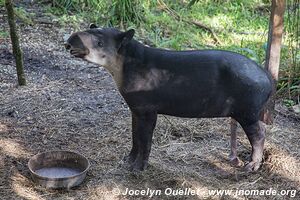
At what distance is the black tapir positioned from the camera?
12.7 ft

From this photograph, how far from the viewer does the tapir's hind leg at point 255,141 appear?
4.03 m

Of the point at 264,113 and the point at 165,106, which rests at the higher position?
the point at 165,106

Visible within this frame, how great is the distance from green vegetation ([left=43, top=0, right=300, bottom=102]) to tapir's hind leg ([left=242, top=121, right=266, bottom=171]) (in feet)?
9.51

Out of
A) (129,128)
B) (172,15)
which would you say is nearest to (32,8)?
(172,15)

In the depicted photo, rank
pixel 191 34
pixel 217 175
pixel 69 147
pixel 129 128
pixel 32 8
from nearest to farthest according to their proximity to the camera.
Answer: pixel 217 175
pixel 69 147
pixel 129 128
pixel 191 34
pixel 32 8

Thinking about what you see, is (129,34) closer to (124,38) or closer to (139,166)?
(124,38)

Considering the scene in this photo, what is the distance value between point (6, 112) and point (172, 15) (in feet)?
14.1

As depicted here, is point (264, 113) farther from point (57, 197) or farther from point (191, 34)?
point (191, 34)

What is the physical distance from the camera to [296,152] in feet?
14.8

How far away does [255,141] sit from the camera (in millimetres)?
4098

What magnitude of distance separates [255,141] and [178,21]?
4.73 m

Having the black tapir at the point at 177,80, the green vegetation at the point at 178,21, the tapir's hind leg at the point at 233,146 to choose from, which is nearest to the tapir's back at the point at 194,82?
the black tapir at the point at 177,80

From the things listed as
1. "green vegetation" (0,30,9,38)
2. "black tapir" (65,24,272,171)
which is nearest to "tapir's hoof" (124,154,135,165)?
"black tapir" (65,24,272,171)

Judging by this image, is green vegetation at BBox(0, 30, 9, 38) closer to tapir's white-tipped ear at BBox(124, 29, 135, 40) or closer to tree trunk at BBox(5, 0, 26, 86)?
tree trunk at BBox(5, 0, 26, 86)
